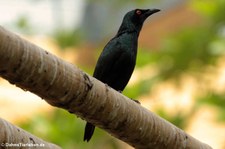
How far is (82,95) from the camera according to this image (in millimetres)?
4082

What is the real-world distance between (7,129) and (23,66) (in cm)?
51

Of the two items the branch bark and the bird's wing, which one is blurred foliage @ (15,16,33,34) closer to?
the bird's wing

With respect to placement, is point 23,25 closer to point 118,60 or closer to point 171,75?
point 171,75

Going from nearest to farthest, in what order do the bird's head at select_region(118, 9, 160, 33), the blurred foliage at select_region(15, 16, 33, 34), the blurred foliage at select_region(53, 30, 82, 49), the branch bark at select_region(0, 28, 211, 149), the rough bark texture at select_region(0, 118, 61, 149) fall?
the branch bark at select_region(0, 28, 211, 149)
the rough bark texture at select_region(0, 118, 61, 149)
the bird's head at select_region(118, 9, 160, 33)
the blurred foliage at select_region(15, 16, 33, 34)
the blurred foliage at select_region(53, 30, 82, 49)

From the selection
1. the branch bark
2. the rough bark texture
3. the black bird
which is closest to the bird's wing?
the black bird

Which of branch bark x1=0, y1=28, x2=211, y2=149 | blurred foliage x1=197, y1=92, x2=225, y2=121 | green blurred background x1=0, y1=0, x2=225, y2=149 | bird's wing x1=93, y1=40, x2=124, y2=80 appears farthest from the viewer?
green blurred background x1=0, y1=0, x2=225, y2=149

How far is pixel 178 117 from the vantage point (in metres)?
10.1

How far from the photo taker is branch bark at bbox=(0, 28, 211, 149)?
373 centimetres

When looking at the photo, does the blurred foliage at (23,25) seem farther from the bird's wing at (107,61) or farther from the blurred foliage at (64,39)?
the bird's wing at (107,61)

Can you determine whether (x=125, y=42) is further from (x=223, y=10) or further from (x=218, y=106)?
(x=223, y=10)

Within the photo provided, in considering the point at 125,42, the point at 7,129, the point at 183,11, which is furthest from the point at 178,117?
the point at 183,11

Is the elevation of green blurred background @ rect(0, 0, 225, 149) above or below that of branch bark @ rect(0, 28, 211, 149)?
below

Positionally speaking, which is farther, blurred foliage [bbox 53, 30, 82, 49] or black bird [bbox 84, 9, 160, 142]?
blurred foliage [bbox 53, 30, 82, 49]

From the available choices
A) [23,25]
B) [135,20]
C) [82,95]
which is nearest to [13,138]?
[82,95]
